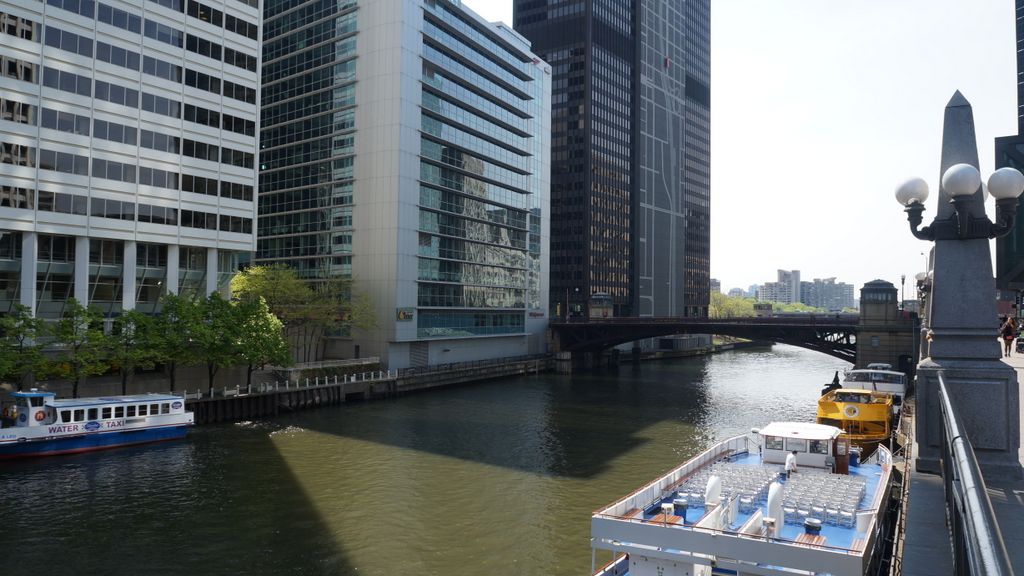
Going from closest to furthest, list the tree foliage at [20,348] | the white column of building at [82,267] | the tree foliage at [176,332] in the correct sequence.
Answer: the tree foliage at [20,348], the tree foliage at [176,332], the white column of building at [82,267]

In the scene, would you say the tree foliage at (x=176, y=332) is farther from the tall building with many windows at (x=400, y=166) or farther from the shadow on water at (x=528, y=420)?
the tall building with many windows at (x=400, y=166)

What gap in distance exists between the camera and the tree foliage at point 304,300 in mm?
75688

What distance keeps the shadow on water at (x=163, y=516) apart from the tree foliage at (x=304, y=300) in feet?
114

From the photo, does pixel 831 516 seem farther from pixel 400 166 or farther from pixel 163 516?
pixel 400 166

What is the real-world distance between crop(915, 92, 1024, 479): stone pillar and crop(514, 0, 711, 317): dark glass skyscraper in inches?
5663

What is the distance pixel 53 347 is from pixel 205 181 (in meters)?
19.6

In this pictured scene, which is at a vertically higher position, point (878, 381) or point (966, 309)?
point (966, 309)

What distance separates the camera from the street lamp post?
13.0m

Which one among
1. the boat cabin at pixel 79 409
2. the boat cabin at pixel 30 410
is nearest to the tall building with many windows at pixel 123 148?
the boat cabin at pixel 30 410

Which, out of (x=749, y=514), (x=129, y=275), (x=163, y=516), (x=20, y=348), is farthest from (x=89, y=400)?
(x=749, y=514)

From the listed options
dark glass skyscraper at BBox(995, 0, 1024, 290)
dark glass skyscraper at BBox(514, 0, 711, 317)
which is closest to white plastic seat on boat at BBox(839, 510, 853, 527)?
dark glass skyscraper at BBox(995, 0, 1024, 290)

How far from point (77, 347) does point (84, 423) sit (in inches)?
339

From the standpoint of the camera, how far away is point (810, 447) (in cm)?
2666

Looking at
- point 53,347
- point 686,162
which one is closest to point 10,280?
point 53,347
